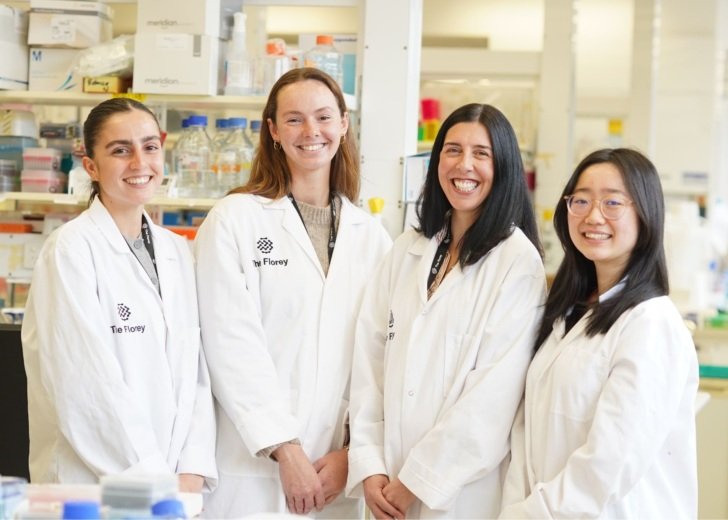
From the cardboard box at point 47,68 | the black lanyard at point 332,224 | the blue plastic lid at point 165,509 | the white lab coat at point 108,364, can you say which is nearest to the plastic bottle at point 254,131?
the cardboard box at point 47,68

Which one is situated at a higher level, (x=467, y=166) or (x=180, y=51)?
(x=180, y=51)

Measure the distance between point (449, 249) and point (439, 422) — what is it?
0.46m

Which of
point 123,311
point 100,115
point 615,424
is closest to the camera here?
point 615,424

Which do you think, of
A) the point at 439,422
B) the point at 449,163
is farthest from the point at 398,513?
the point at 449,163

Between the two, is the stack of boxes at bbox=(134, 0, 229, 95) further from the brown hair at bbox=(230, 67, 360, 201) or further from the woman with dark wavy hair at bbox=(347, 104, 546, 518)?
the woman with dark wavy hair at bbox=(347, 104, 546, 518)

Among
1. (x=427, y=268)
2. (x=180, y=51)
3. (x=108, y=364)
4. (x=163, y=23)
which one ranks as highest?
(x=163, y=23)

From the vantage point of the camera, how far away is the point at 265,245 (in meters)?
2.59

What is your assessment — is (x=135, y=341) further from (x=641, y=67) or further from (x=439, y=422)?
(x=641, y=67)

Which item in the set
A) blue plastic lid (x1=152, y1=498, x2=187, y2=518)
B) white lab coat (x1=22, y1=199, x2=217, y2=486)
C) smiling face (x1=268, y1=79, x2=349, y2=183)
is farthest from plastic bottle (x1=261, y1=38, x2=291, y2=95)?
blue plastic lid (x1=152, y1=498, x2=187, y2=518)

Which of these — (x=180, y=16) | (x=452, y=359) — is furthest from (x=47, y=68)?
(x=452, y=359)

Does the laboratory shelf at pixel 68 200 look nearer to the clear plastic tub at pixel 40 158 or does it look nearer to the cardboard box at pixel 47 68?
the clear plastic tub at pixel 40 158

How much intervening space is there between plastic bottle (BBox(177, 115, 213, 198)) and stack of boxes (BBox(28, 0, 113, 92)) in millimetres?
453

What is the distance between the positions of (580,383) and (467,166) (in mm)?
588

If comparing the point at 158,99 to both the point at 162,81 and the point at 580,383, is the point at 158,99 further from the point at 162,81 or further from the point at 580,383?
the point at 580,383
